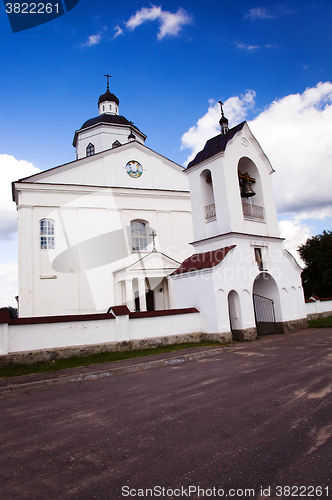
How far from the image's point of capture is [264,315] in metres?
14.6

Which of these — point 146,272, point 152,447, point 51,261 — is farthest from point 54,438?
point 51,261

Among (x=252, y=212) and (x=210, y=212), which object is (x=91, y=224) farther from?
(x=252, y=212)

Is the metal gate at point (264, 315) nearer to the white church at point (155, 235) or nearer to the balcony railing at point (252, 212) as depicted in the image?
the white church at point (155, 235)

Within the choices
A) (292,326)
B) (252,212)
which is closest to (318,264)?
(292,326)

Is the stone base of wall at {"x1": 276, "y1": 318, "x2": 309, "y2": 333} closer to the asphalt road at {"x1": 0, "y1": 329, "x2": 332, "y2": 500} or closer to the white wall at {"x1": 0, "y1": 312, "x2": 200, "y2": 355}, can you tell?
the white wall at {"x1": 0, "y1": 312, "x2": 200, "y2": 355}

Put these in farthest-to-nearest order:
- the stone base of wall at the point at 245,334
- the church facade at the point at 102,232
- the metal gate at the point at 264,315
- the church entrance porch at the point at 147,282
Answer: the church facade at the point at 102,232
the church entrance porch at the point at 147,282
the metal gate at the point at 264,315
the stone base of wall at the point at 245,334

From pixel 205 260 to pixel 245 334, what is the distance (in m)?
3.15

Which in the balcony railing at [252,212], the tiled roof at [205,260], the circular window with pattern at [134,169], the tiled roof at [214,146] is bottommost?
the tiled roof at [205,260]

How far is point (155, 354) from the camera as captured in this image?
394 inches

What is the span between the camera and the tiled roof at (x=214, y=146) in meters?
13.5

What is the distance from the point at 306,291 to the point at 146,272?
67.4 feet

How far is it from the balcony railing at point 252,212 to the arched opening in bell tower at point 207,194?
1.35m

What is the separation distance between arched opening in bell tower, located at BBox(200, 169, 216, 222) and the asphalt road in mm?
7996

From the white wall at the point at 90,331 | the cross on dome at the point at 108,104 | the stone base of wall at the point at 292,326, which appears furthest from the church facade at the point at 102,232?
the cross on dome at the point at 108,104
